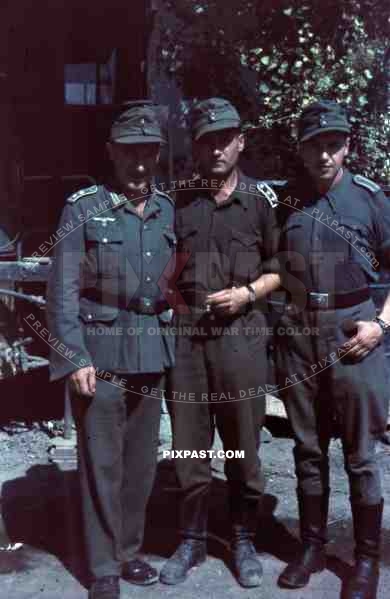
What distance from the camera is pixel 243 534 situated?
13.9 ft

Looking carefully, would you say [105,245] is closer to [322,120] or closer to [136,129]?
[136,129]

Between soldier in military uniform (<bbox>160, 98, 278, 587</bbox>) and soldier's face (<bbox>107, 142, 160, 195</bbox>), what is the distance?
11.2 inches

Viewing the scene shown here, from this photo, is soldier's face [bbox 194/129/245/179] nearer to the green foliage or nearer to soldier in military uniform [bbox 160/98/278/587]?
soldier in military uniform [bbox 160/98/278/587]

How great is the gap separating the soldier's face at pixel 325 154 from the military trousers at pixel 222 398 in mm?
826

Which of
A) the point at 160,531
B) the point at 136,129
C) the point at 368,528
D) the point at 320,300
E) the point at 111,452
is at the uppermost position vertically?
the point at 136,129

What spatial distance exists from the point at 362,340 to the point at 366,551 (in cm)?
111

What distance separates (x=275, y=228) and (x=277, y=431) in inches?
123

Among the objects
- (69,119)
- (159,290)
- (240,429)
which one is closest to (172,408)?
(240,429)

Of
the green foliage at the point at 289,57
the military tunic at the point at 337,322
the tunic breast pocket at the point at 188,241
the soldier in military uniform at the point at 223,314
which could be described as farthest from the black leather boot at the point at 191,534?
the green foliage at the point at 289,57

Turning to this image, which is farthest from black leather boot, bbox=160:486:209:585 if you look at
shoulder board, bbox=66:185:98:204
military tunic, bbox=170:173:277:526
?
shoulder board, bbox=66:185:98:204

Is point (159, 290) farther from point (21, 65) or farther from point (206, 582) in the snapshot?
point (21, 65)

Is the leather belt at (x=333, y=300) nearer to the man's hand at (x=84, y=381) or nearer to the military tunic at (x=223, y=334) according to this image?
the military tunic at (x=223, y=334)

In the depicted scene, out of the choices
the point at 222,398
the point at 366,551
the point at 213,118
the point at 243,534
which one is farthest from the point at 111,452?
the point at 213,118

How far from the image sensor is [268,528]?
4832 mm
